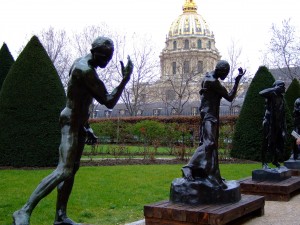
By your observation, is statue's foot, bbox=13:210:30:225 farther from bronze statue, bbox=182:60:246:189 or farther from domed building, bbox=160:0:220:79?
domed building, bbox=160:0:220:79

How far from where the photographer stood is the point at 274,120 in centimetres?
895

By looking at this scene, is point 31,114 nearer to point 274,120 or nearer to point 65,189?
point 274,120

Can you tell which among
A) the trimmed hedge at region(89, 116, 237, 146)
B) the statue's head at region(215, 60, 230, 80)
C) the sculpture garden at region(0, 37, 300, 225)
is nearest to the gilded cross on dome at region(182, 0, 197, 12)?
the trimmed hedge at region(89, 116, 237, 146)

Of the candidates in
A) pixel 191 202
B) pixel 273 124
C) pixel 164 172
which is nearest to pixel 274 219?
pixel 191 202

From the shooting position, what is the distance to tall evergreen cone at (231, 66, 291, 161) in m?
17.1

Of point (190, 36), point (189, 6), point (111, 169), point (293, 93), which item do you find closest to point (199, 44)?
point (190, 36)

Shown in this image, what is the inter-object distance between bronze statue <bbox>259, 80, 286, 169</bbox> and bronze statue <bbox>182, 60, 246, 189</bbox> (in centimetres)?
263

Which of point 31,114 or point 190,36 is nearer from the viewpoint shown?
point 31,114

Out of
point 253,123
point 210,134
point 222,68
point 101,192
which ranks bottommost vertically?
point 101,192

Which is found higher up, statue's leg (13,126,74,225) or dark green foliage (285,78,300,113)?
dark green foliage (285,78,300,113)

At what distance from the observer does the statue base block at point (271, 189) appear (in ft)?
27.0

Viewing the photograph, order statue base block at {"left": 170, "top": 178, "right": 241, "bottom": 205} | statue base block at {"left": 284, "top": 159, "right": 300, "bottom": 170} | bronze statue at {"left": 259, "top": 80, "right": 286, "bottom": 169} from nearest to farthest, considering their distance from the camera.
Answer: statue base block at {"left": 170, "top": 178, "right": 241, "bottom": 205}, bronze statue at {"left": 259, "top": 80, "right": 286, "bottom": 169}, statue base block at {"left": 284, "top": 159, "right": 300, "bottom": 170}

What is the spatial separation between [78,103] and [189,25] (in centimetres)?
10210

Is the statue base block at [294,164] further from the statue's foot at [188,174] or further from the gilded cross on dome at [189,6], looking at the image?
the gilded cross on dome at [189,6]
